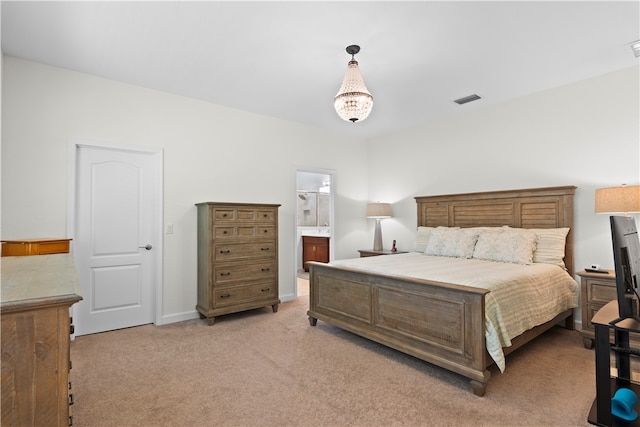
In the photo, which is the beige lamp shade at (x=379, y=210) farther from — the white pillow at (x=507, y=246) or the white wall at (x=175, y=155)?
the white pillow at (x=507, y=246)

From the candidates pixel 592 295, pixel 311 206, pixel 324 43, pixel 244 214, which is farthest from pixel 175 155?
pixel 592 295

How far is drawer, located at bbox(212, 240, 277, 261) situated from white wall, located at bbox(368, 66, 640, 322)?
2291mm

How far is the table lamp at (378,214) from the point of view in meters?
5.36

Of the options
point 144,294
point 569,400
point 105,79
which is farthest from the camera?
point 144,294

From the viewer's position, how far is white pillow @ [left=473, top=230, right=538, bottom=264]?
348 centimetres

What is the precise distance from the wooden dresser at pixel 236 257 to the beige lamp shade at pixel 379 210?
5.76 ft

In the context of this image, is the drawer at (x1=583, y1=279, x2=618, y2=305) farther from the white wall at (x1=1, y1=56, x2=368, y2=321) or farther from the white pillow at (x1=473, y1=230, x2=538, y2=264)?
the white wall at (x1=1, y1=56, x2=368, y2=321)

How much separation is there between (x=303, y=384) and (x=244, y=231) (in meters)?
2.07

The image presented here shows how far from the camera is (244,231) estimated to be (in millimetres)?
4043

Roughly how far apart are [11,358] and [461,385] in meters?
2.51

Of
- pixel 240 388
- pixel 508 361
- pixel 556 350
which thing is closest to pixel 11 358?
pixel 240 388

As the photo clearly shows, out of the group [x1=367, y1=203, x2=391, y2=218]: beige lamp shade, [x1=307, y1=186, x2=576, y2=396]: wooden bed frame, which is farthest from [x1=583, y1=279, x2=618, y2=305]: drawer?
[x1=367, y1=203, x2=391, y2=218]: beige lamp shade

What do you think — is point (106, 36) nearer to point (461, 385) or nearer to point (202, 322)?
point (202, 322)

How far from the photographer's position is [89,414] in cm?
205
